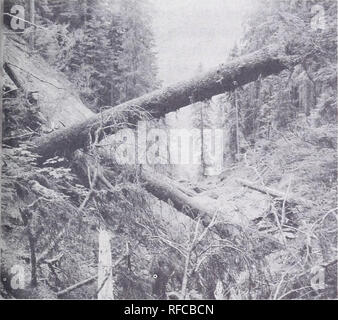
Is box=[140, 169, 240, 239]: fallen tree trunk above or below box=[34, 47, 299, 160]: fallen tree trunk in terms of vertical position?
below

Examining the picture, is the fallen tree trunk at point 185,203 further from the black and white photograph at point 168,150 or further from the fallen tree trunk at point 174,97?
the fallen tree trunk at point 174,97

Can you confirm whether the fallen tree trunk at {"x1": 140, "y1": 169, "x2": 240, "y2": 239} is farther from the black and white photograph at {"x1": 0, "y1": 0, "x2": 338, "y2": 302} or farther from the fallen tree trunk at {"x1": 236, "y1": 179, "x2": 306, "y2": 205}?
the fallen tree trunk at {"x1": 236, "y1": 179, "x2": 306, "y2": 205}

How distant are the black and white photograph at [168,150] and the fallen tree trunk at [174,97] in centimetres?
2

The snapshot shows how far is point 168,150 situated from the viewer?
171 inches

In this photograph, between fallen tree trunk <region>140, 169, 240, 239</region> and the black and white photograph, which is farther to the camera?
fallen tree trunk <region>140, 169, 240, 239</region>

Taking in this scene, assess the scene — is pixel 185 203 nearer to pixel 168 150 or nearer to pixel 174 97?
pixel 168 150

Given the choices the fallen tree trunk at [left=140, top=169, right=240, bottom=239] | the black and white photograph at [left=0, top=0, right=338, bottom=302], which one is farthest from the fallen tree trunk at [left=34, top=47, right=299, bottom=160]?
the fallen tree trunk at [left=140, top=169, right=240, bottom=239]

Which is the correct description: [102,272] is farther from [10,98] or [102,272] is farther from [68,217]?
[10,98]

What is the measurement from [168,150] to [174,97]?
639 millimetres

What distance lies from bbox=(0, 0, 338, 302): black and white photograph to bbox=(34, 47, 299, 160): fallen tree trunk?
17mm

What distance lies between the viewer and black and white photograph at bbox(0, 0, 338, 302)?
4.04 meters

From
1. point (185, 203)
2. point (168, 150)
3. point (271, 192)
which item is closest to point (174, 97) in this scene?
point (168, 150)
